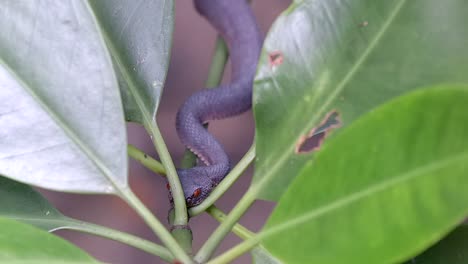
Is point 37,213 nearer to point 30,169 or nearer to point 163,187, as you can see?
point 30,169

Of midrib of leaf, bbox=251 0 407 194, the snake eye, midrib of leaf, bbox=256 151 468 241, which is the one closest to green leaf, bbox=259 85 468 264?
midrib of leaf, bbox=256 151 468 241

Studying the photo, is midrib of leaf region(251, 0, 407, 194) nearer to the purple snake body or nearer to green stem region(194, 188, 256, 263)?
Answer: green stem region(194, 188, 256, 263)

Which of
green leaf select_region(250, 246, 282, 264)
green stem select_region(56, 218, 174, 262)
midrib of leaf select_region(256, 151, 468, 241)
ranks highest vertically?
midrib of leaf select_region(256, 151, 468, 241)

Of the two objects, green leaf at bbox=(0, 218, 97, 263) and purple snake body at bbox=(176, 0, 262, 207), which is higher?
green leaf at bbox=(0, 218, 97, 263)

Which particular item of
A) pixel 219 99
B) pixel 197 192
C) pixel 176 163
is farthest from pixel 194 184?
pixel 176 163

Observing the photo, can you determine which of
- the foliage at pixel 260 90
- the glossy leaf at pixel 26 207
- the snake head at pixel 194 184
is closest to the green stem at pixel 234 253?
the foliage at pixel 260 90

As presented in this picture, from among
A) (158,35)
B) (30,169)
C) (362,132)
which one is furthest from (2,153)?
(362,132)

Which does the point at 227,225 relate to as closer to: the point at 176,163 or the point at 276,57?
the point at 276,57
